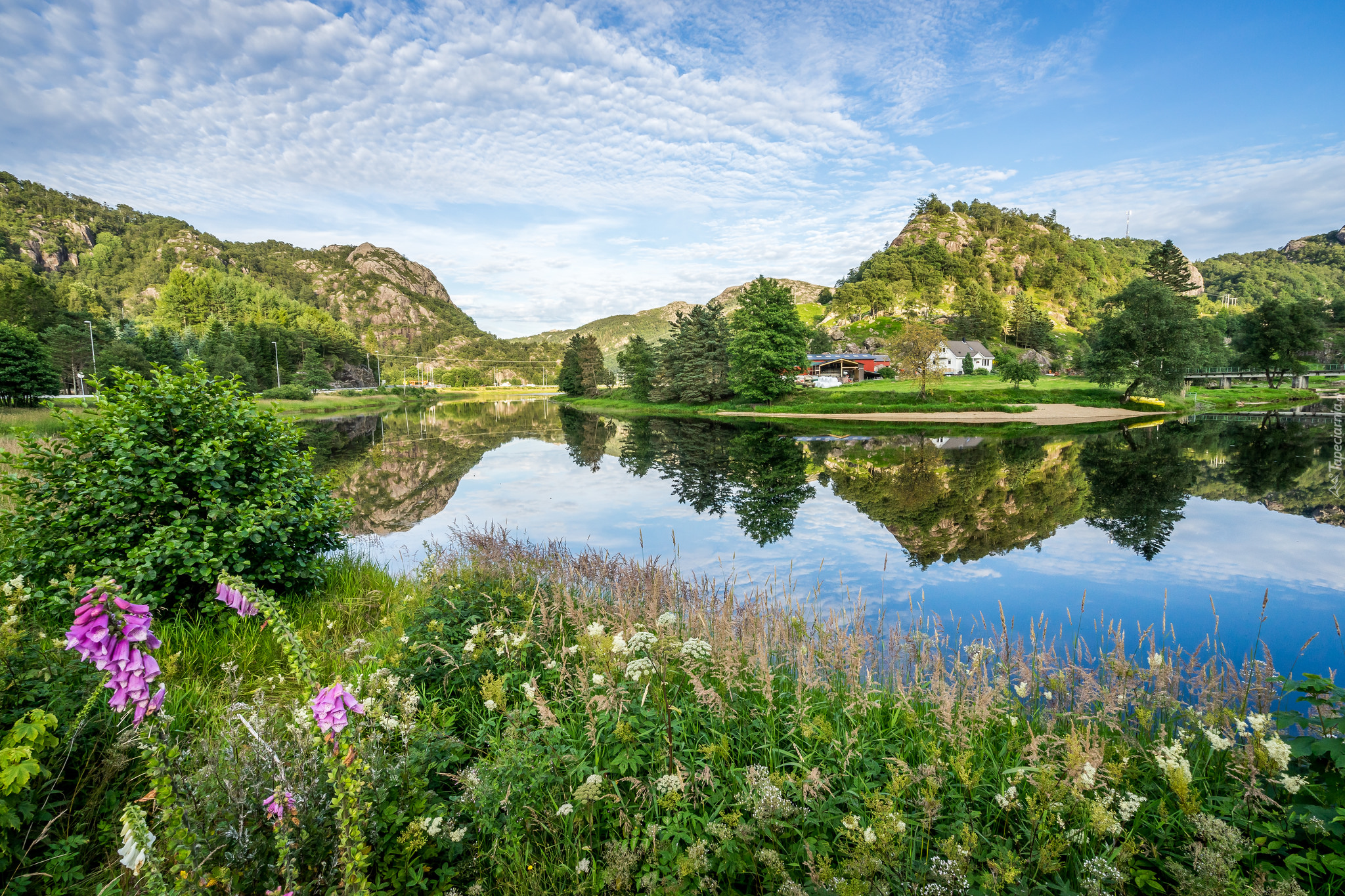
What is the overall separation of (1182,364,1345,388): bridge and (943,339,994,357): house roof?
3328 centimetres

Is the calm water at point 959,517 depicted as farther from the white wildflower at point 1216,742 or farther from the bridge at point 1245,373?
the bridge at point 1245,373

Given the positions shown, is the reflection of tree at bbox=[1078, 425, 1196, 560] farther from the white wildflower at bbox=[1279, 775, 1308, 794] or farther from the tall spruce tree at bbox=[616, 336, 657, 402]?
the tall spruce tree at bbox=[616, 336, 657, 402]

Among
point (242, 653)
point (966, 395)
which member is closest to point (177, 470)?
point (242, 653)

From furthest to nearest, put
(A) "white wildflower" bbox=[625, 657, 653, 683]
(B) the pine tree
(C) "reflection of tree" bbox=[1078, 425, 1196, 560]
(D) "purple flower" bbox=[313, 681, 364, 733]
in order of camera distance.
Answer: (B) the pine tree, (C) "reflection of tree" bbox=[1078, 425, 1196, 560], (A) "white wildflower" bbox=[625, 657, 653, 683], (D) "purple flower" bbox=[313, 681, 364, 733]

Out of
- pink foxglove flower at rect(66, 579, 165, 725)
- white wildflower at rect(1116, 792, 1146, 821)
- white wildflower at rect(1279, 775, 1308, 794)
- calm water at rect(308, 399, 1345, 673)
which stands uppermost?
pink foxglove flower at rect(66, 579, 165, 725)

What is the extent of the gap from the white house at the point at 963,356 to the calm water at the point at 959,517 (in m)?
67.9

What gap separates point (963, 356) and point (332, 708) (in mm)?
112942

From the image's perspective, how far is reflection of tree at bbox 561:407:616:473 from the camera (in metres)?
28.3

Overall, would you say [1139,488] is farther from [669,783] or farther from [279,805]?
[279,805]

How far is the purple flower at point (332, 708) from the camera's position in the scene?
209cm

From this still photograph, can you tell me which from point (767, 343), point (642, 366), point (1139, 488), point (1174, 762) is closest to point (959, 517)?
point (1139, 488)

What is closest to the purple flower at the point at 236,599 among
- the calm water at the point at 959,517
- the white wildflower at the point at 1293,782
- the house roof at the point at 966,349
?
the white wildflower at the point at 1293,782

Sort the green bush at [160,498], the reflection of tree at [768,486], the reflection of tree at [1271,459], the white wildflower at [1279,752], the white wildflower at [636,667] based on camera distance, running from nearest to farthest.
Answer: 1. the white wildflower at [1279,752]
2. the white wildflower at [636,667]
3. the green bush at [160,498]
4. the reflection of tree at [768,486]
5. the reflection of tree at [1271,459]

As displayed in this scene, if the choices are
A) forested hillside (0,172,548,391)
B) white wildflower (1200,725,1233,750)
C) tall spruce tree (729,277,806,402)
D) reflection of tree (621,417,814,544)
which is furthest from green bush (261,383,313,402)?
white wildflower (1200,725,1233,750)
